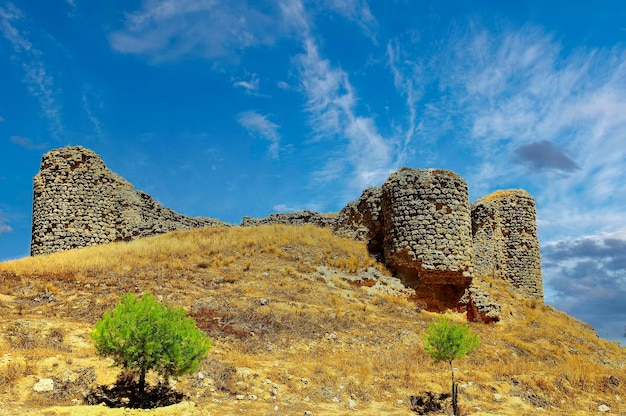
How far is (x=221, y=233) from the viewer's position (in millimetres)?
22562

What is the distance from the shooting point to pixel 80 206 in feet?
76.9

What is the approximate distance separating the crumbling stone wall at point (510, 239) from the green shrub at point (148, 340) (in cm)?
2320

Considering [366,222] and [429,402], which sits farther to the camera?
[366,222]

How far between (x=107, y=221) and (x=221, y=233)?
6.04 metres

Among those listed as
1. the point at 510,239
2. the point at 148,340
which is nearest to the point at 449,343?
the point at 148,340

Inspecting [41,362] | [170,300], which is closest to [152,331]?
[41,362]

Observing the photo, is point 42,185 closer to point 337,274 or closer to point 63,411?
point 337,274

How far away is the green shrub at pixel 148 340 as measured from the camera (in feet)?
23.3

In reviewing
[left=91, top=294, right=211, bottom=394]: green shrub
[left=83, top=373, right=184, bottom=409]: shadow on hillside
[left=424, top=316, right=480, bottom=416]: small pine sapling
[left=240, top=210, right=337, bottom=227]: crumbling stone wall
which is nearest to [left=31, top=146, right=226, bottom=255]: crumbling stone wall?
[left=240, top=210, right=337, bottom=227]: crumbling stone wall

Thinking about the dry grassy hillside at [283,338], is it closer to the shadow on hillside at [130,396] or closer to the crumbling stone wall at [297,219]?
the shadow on hillside at [130,396]

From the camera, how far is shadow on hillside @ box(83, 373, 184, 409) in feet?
25.0

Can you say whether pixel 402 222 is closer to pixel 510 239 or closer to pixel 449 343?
pixel 449 343

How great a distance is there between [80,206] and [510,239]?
2350 cm

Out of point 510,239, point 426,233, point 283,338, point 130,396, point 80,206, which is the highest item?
point 510,239
